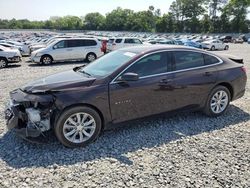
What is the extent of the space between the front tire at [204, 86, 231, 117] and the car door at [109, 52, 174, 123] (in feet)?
3.26

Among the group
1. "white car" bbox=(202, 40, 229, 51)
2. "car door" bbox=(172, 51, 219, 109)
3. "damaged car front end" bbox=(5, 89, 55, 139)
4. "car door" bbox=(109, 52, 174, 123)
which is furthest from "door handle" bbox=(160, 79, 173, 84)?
"white car" bbox=(202, 40, 229, 51)

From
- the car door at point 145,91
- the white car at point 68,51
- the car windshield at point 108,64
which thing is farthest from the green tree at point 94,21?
the car door at point 145,91

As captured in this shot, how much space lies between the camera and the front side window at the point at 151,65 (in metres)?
4.63

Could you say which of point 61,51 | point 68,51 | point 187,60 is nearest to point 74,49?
point 68,51

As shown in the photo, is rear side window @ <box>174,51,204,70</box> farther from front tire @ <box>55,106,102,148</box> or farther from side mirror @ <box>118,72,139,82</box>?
front tire @ <box>55,106,102,148</box>

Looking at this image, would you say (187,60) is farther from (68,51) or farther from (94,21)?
(94,21)

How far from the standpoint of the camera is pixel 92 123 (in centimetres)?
429

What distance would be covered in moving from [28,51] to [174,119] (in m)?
18.5

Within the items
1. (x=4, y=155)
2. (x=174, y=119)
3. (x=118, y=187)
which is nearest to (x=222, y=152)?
(x=174, y=119)

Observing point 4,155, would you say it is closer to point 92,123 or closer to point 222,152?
point 92,123

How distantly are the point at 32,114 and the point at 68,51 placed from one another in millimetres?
12313

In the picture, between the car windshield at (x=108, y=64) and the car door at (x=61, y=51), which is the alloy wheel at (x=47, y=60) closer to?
the car door at (x=61, y=51)

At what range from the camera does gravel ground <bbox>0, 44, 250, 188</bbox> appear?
341 cm

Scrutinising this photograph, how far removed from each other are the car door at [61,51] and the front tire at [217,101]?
38.7 ft
